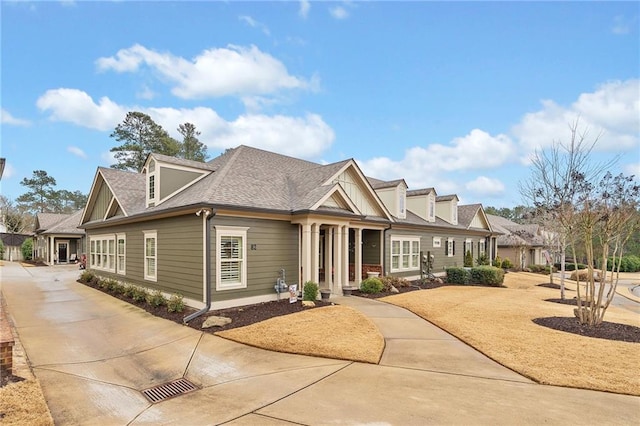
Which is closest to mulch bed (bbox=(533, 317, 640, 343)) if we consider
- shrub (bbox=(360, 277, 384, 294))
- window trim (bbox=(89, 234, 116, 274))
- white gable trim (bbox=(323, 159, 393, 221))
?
shrub (bbox=(360, 277, 384, 294))

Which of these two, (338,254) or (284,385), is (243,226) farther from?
(284,385)

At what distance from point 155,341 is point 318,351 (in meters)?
4.27

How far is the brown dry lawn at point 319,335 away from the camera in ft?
22.9

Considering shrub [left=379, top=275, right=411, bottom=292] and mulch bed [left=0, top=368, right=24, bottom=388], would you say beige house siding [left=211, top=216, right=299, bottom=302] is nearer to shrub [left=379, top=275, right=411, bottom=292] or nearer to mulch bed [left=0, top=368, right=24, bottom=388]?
shrub [left=379, top=275, right=411, bottom=292]

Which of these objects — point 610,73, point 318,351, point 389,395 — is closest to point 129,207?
point 318,351

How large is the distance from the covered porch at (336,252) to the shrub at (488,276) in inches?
263

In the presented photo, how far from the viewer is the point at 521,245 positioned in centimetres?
3203

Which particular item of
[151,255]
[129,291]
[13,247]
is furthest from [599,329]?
[13,247]

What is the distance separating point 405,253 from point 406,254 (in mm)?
116

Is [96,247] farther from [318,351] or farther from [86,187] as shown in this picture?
[86,187]

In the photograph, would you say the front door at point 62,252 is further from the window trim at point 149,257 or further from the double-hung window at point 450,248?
the double-hung window at point 450,248

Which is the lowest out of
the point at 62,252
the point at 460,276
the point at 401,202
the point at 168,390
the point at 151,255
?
the point at 460,276

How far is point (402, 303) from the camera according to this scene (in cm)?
1220

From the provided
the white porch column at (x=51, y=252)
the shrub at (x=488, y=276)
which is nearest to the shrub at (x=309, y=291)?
the shrub at (x=488, y=276)
